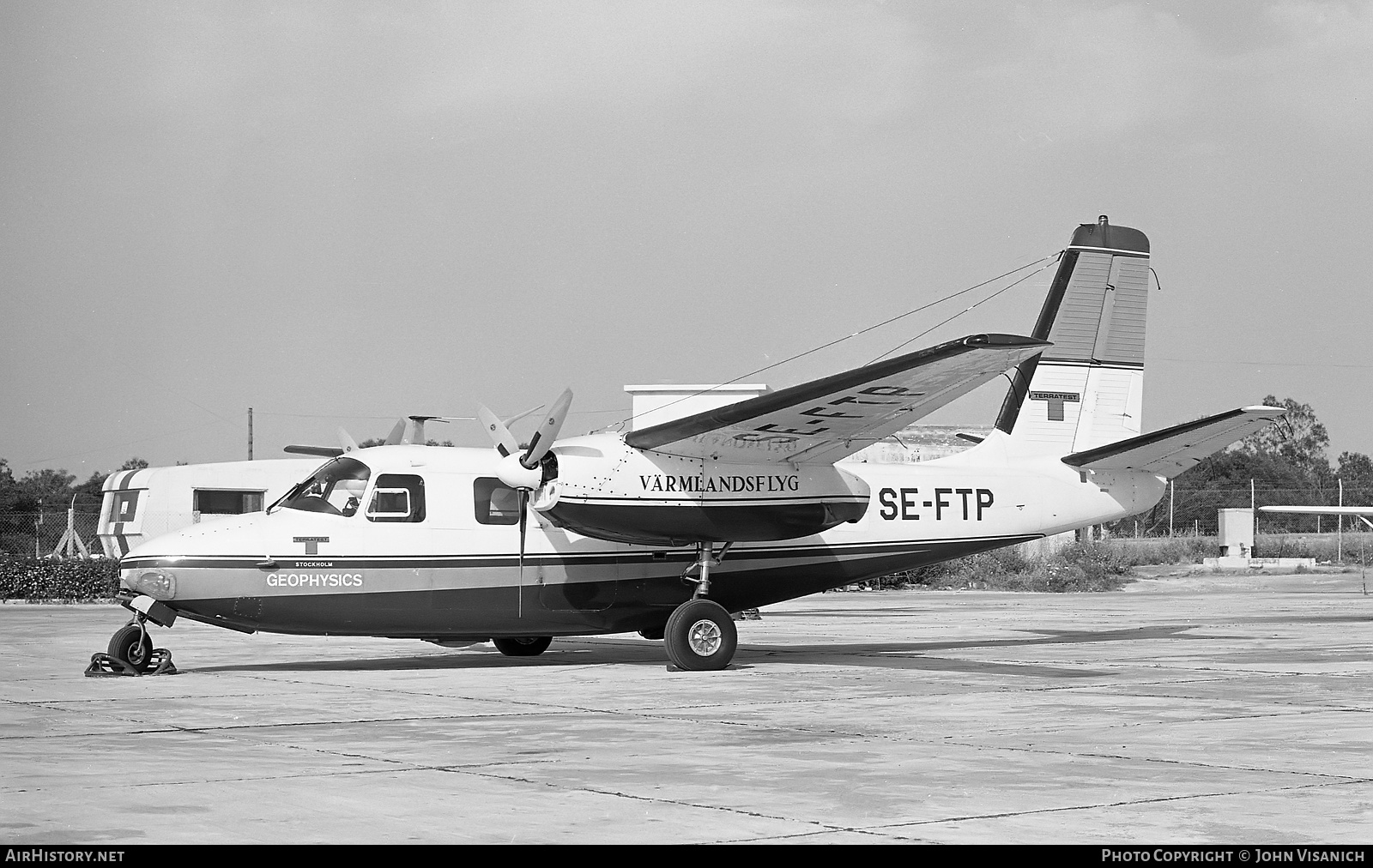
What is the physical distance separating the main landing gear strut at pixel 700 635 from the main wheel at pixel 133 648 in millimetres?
5738

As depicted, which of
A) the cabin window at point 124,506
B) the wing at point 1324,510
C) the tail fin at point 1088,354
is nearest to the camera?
the tail fin at point 1088,354

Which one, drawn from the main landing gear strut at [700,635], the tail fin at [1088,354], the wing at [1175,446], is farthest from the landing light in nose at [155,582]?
the wing at [1175,446]

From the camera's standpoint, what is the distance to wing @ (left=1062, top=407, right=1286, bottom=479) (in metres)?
17.1

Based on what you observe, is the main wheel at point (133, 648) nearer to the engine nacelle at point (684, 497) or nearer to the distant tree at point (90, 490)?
the engine nacelle at point (684, 497)

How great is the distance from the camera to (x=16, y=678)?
51.7 ft

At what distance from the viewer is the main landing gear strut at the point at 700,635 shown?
54.8 ft

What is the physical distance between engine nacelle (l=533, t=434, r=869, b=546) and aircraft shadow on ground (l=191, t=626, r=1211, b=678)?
1.80m

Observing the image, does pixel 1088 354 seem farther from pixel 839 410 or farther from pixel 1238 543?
pixel 1238 543

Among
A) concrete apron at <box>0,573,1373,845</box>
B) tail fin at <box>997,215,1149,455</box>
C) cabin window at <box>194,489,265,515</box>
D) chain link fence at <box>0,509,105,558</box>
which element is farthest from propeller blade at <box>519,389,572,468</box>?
chain link fence at <box>0,509,105,558</box>

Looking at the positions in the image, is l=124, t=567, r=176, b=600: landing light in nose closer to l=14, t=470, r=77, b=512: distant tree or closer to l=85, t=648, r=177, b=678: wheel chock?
l=85, t=648, r=177, b=678: wheel chock

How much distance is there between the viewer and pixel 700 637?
16.8 m

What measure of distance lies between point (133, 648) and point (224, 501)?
814 inches
